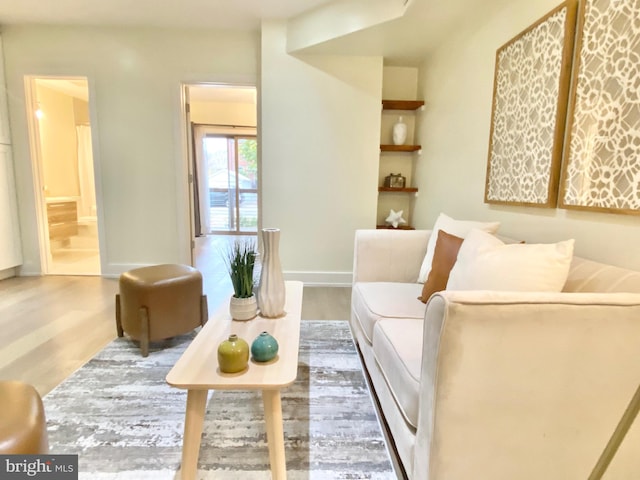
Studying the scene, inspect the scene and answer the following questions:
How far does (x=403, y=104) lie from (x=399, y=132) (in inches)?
11.4

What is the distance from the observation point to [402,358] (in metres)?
1.22

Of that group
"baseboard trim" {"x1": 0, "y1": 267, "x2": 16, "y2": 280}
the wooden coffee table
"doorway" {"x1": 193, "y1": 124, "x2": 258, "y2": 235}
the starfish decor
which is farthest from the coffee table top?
"doorway" {"x1": 193, "y1": 124, "x2": 258, "y2": 235}

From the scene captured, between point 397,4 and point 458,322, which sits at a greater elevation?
point 397,4

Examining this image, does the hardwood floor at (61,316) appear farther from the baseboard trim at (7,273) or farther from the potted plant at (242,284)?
the potted plant at (242,284)

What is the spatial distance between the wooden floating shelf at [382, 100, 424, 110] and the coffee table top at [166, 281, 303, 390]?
9.29 ft

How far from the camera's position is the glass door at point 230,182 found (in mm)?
7062

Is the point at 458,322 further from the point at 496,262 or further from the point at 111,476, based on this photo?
the point at 111,476

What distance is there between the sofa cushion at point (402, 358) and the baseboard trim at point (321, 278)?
2.15 meters

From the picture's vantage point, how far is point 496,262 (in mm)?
1328

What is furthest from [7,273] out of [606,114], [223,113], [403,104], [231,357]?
[606,114]

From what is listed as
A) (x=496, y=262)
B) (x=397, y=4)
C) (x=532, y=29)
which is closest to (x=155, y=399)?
(x=496, y=262)

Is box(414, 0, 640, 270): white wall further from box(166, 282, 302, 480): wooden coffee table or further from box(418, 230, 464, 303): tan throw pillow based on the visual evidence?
box(166, 282, 302, 480): wooden coffee table

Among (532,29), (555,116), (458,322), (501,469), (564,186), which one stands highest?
(532,29)

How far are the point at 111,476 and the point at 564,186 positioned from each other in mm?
2239
